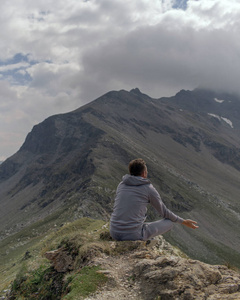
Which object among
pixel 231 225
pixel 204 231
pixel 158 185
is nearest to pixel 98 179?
pixel 158 185

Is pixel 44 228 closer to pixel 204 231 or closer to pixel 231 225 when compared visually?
pixel 204 231

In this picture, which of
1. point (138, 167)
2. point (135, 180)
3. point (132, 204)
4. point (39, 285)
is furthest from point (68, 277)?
point (138, 167)

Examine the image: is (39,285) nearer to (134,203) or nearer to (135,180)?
(134,203)

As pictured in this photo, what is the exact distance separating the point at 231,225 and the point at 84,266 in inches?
7122

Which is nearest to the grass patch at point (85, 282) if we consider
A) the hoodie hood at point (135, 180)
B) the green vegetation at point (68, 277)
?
the green vegetation at point (68, 277)

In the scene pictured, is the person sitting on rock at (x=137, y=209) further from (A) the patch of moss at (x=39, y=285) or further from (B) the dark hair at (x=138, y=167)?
(A) the patch of moss at (x=39, y=285)

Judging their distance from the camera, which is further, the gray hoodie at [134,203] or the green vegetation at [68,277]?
the gray hoodie at [134,203]

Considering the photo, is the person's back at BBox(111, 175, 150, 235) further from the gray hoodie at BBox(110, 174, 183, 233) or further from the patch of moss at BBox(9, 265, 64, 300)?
the patch of moss at BBox(9, 265, 64, 300)

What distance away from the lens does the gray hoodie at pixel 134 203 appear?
1077cm

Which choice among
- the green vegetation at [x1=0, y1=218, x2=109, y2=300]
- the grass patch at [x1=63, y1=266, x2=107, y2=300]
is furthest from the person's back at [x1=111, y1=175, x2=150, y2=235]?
the grass patch at [x1=63, y1=266, x2=107, y2=300]

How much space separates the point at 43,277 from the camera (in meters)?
11.4

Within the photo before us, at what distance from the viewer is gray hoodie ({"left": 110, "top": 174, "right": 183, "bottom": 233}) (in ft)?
35.3

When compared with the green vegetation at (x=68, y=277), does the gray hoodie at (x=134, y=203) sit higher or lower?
higher

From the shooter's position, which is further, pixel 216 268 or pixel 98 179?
pixel 98 179
